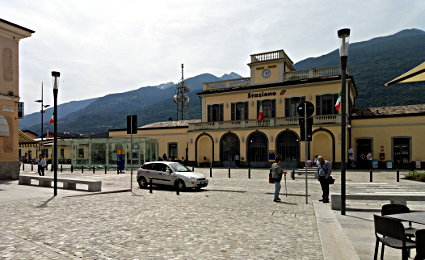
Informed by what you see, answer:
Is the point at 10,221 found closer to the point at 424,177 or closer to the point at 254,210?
the point at 254,210

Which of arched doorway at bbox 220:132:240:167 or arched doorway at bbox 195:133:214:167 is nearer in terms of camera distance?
arched doorway at bbox 220:132:240:167

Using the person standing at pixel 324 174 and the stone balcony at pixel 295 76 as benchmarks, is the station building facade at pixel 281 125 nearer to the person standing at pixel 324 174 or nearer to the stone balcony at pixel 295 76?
the stone balcony at pixel 295 76

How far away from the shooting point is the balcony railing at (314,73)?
3447 centimetres

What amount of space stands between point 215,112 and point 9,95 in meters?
25.0

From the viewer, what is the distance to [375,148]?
32969 mm

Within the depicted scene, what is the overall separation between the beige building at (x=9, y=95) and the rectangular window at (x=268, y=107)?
24.6m

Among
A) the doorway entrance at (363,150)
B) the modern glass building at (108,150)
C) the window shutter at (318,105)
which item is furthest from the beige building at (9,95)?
the doorway entrance at (363,150)

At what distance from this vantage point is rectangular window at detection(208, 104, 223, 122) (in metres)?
41.2

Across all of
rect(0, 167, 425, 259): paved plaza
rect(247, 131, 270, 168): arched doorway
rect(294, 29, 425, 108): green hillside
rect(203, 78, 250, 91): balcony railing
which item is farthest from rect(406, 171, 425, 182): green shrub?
rect(294, 29, 425, 108): green hillside

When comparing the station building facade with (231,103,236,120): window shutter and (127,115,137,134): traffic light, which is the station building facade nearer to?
(231,103,236,120): window shutter

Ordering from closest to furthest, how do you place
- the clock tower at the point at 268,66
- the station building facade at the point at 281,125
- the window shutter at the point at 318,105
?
the station building facade at the point at 281,125 < the window shutter at the point at 318,105 < the clock tower at the point at 268,66

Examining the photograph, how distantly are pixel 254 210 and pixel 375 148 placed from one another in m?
27.3

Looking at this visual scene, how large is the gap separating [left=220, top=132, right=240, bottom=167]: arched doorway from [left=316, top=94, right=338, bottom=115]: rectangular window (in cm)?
979

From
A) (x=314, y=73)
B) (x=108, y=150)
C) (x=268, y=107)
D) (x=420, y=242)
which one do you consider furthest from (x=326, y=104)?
(x=420, y=242)
